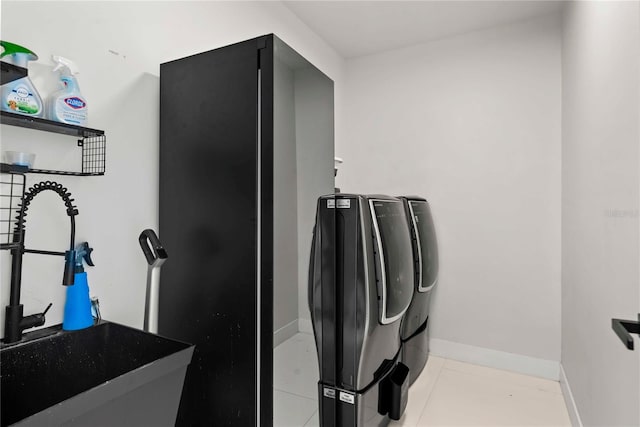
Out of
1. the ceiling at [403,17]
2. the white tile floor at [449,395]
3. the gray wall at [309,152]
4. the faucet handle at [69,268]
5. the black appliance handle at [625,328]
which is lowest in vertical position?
the white tile floor at [449,395]

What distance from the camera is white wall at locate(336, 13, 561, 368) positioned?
8.79ft

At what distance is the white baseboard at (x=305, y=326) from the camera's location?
5.02ft

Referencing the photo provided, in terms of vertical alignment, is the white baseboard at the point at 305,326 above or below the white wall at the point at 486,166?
below

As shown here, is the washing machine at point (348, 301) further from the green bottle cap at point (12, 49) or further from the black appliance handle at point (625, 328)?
the green bottle cap at point (12, 49)

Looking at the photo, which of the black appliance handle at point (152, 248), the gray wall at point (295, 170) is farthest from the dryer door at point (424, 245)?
the black appliance handle at point (152, 248)

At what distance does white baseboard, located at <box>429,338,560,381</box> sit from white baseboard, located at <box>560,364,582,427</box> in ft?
0.34

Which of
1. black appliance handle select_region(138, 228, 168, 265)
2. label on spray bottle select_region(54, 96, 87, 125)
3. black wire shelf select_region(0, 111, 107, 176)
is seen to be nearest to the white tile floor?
black appliance handle select_region(138, 228, 168, 265)

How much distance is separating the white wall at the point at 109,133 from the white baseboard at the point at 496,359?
2467 millimetres

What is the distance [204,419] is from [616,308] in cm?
171

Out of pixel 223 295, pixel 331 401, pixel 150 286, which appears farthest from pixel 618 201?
→ pixel 150 286

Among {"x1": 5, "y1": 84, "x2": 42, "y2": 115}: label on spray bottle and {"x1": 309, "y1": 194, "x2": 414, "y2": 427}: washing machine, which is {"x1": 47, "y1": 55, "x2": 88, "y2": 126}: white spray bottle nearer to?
{"x1": 5, "y1": 84, "x2": 42, "y2": 115}: label on spray bottle

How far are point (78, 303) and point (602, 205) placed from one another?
217 cm

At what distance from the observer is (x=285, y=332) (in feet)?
4.67

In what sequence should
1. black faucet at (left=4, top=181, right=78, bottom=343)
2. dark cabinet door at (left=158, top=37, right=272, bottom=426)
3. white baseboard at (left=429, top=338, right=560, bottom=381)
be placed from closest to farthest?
black faucet at (left=4, top=181, right=78, bottom=343), dark cabinet door at (left=158, top=37, right=272, bottom=426), white baseboard at (left=429, top=338, right=560, bottom=381)
